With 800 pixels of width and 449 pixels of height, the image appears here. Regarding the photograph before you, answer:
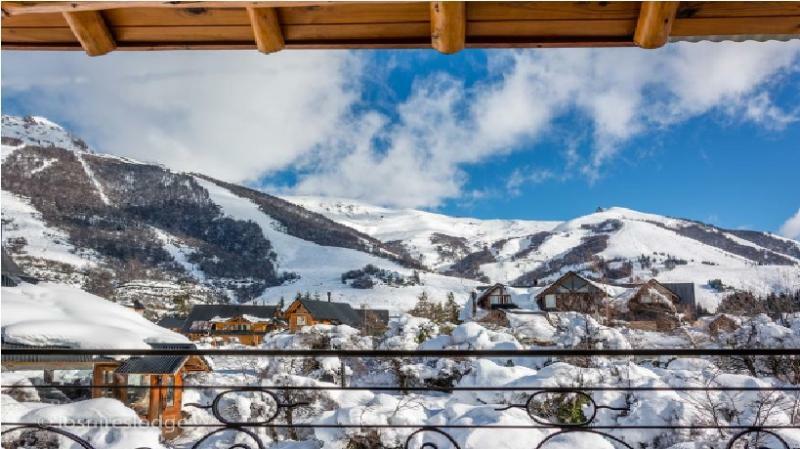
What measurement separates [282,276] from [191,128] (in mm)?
32533

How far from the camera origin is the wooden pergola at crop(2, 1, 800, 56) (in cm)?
155

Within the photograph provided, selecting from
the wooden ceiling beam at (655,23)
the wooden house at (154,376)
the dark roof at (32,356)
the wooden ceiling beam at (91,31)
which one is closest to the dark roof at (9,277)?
the dark roof at (32,356)

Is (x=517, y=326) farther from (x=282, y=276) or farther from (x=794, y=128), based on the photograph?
(x=282, y=276)

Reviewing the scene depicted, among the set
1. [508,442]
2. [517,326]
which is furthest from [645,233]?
[508,442]

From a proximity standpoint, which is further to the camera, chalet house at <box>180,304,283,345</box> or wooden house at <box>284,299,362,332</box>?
chalet house at <box>180,304,283,345</box>

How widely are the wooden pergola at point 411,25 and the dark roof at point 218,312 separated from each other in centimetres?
3397

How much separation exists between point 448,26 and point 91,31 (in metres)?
1.07

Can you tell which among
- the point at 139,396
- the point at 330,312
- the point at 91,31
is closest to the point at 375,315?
the point at 139,396

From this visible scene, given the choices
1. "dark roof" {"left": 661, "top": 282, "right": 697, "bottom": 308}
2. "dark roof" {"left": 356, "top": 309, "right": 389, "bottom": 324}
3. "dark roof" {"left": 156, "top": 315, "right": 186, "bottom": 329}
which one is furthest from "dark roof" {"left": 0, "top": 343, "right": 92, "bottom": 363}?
"dark roof" {"left": 156, "top": 315, "right": 186, "bottom": 329}

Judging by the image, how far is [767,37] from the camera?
1693 mm

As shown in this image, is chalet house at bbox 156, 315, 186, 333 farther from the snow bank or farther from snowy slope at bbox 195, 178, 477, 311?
the snow bank

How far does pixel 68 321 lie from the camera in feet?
21.5

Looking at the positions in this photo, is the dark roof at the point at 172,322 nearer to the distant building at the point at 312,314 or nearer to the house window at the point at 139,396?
the distant building at the point at 312,314

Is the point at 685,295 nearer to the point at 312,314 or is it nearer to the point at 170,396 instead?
the point at 170,396
